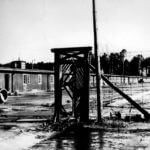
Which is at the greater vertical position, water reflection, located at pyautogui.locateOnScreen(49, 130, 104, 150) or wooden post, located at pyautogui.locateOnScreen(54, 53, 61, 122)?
wooden post, located at pyautogui.locateOnScreen(54, 53, 61, 122)

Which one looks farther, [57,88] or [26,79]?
[26,79]

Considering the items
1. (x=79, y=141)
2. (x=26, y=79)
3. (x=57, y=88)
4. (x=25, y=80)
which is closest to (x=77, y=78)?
(x=57, y=88)

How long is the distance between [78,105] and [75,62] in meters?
1.90

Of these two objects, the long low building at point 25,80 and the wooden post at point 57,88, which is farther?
the long low building at point 25,80

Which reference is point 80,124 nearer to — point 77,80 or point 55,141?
point 77,80

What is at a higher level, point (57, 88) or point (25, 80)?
point (25, 80)

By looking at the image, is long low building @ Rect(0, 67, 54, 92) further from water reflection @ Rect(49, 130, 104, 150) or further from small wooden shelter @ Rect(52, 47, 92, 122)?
water reflection @ Rect(49, 130, 104, 150)

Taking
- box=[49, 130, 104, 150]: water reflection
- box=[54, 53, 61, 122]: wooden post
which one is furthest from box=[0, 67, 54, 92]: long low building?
box=[49, 130, 104, 150]: water reflection

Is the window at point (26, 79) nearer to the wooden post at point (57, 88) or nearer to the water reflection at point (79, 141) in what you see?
the wooden post at point (57, 88)

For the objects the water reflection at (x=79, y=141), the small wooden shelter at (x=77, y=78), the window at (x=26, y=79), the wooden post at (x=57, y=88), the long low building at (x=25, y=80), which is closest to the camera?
the water reflection at (x=79, y=141)

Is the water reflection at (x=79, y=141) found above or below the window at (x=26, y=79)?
below

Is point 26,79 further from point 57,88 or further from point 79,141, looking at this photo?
point 79,141

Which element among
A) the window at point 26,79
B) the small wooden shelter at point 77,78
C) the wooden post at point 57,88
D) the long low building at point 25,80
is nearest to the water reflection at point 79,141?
the small wooden shelter at point 77,78

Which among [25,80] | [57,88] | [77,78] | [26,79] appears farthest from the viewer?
[26,79]
